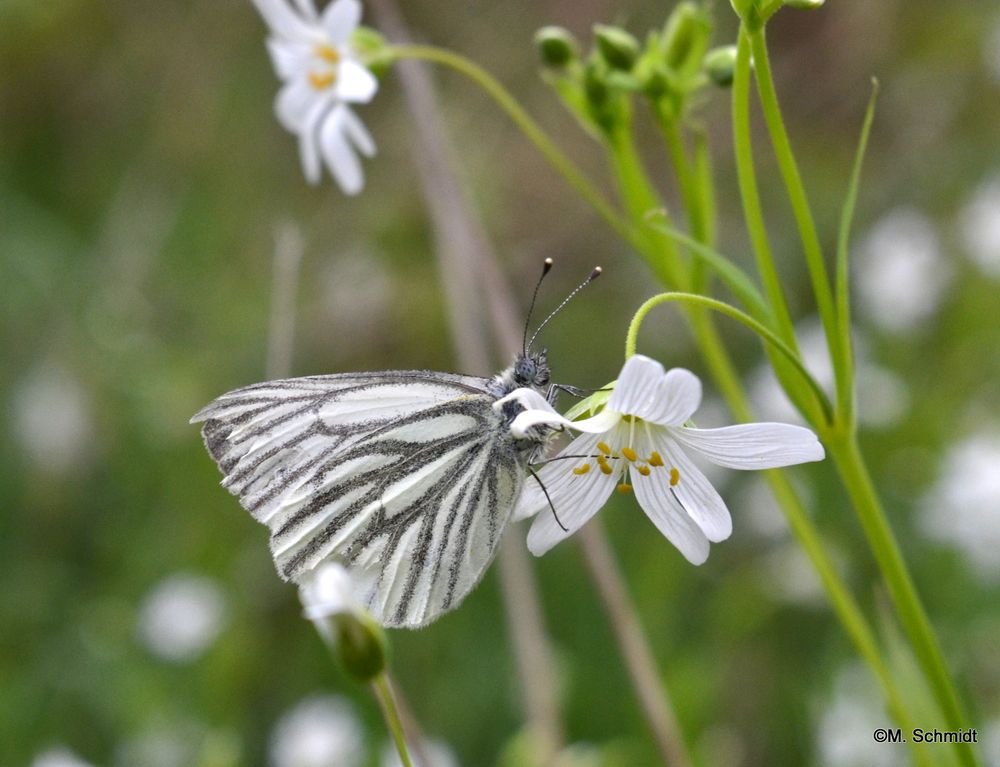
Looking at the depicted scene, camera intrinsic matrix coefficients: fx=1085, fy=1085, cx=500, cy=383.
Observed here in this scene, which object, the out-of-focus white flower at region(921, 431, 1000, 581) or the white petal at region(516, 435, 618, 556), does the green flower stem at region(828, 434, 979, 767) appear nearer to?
the white petal at region(516, 435, 618, 556)

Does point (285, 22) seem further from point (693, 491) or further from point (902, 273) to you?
point (902, 273)

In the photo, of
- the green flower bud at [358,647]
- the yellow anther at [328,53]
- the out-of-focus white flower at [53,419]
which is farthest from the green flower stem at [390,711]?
the out-of-focus white flower at [53,419]

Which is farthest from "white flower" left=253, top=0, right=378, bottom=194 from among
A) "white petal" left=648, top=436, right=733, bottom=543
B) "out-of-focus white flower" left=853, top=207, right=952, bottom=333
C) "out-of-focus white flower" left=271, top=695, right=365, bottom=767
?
"out-of-focus white flower" left=853, top=207, right=952, bottom=333

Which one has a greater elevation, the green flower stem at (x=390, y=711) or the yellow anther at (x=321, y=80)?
the yellow anther at (x=321, y=80)

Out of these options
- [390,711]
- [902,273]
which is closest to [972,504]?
[902,273]

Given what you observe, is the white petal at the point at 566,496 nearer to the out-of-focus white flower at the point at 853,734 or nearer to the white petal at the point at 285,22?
the white petal at the point at 285,22

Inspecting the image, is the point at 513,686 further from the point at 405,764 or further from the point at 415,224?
the point at 415,224
